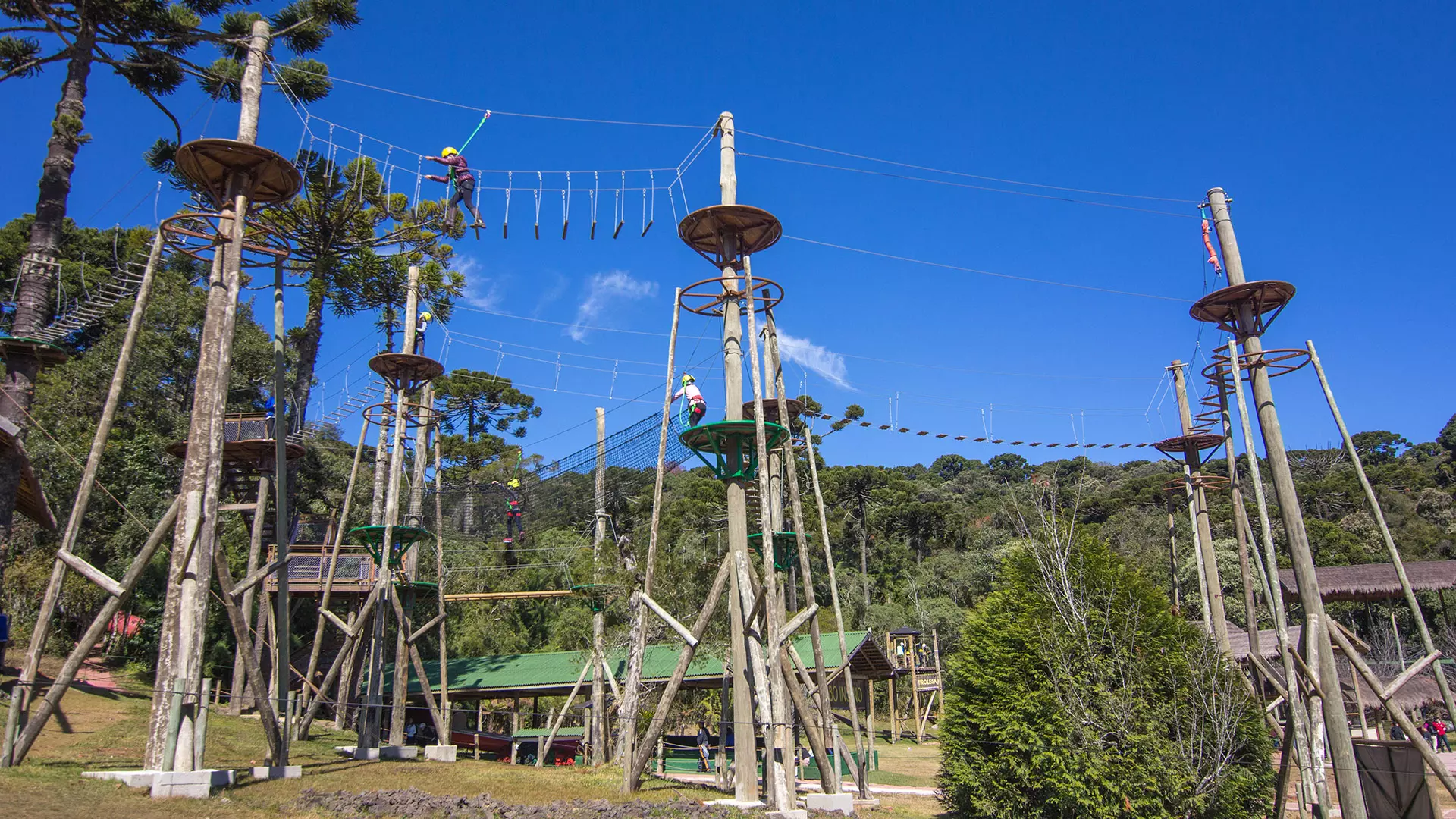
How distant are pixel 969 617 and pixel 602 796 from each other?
5998 mm

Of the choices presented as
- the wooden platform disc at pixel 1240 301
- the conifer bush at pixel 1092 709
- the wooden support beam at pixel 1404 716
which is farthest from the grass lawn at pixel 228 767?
the wooden platform disc at pixel 1240 301

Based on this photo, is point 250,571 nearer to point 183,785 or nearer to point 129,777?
point 129,777

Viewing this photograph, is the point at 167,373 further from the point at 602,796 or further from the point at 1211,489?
the point at 1211,489

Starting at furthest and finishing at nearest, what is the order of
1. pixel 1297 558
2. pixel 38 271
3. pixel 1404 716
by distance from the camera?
1. pixel 38 271
2. pixel 1297 558
3. pixel 1404 716

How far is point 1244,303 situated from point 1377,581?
76.8 feet

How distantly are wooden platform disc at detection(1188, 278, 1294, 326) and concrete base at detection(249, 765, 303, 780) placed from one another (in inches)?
534

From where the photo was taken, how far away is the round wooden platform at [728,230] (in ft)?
36.1

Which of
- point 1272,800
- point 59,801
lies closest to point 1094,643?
point 1272,800

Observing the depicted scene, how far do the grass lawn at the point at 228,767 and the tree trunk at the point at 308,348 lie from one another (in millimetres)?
8860

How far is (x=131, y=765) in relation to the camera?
9641 millimetres

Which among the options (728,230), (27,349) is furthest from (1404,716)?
(27,349)

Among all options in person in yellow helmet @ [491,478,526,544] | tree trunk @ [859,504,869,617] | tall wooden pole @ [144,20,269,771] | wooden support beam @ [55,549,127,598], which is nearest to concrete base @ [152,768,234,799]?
tall wooden pole @ [144,20,269,771]

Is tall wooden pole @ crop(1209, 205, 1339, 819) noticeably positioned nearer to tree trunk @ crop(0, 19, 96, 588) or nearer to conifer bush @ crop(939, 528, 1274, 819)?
conifer bush @ crop(939, 528, 1274, 819)

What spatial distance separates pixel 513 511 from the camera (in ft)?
107
